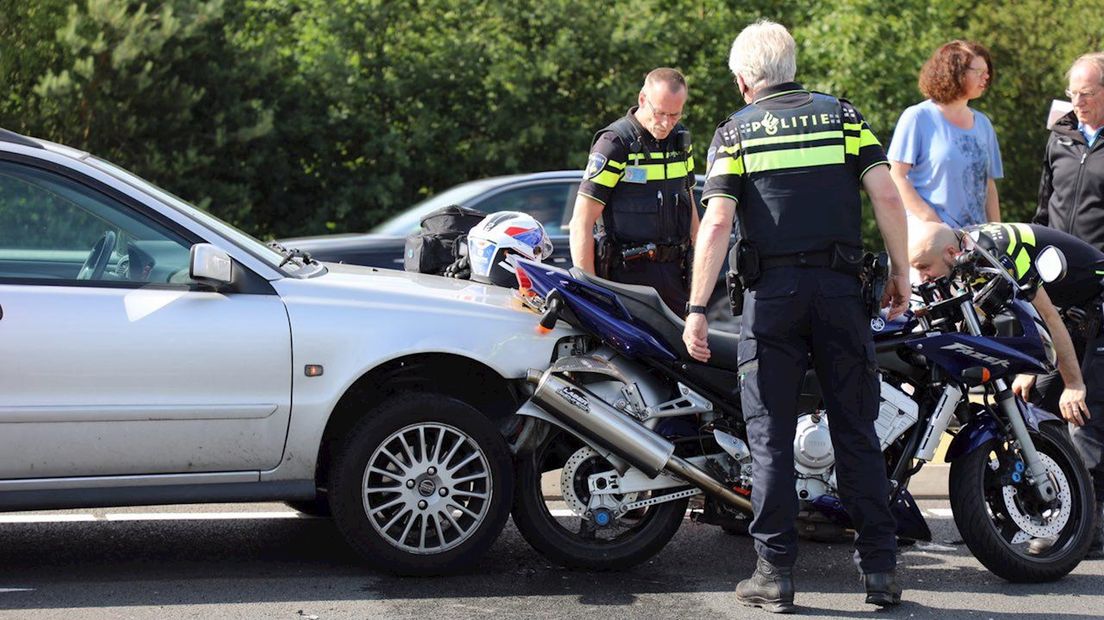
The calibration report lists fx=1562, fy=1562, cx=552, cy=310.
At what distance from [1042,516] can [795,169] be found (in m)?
1.60

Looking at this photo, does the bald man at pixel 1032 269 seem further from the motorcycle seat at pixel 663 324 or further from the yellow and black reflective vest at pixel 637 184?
the yellow and black reflective vest at pixel 637 184

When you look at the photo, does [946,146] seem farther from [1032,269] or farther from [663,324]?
[663,324]

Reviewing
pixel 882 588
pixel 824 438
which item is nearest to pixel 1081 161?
Result: pixel 824 438

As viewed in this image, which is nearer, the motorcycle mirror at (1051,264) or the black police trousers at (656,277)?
the motorcycle mirror at (1051,264)

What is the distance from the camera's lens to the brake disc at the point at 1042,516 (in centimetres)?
554

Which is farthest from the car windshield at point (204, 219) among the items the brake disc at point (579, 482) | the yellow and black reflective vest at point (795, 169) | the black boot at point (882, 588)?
the black boot at point (882, 588)

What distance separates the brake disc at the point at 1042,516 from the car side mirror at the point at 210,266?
2.82 m

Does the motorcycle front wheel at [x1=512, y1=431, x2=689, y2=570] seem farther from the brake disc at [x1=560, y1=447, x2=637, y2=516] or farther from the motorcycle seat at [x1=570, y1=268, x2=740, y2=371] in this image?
the motorcycle seat at [x1=570, y1=268, x2=740, y2=371]

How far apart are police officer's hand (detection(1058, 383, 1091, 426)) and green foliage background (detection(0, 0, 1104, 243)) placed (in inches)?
354

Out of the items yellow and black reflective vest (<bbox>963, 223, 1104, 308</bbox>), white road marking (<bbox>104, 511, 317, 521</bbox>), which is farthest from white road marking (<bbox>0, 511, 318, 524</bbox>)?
yellow and black reflective vest (<bbox>963, 223, 1104, 308</bbox>)

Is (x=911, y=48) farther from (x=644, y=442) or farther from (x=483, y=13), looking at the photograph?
(x=644, y=442)

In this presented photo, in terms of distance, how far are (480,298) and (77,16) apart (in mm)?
8751

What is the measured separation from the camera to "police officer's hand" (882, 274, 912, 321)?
516cm

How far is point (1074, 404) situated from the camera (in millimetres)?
5895
